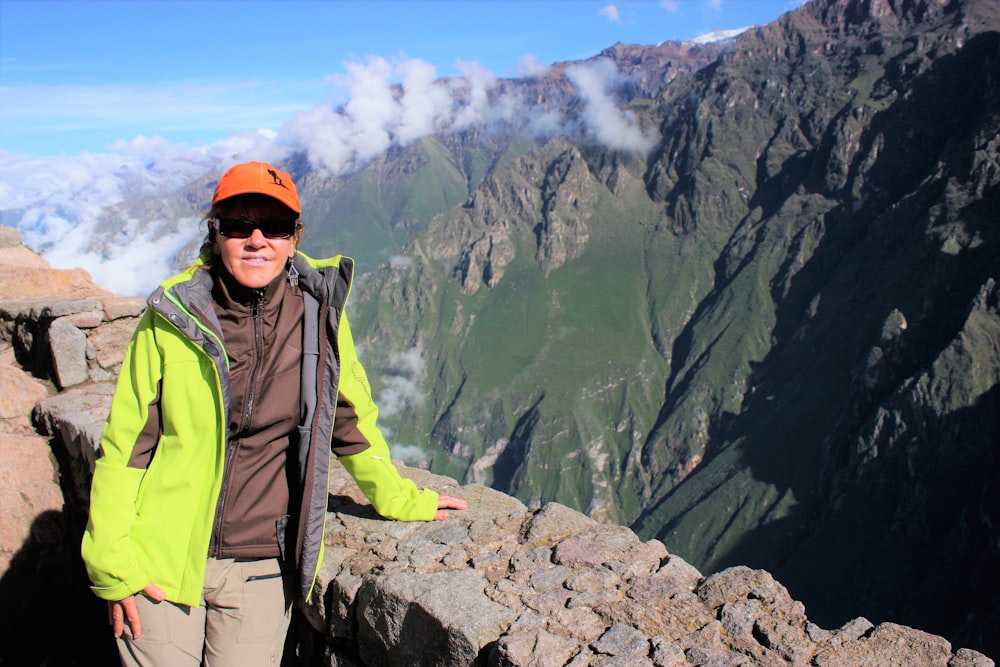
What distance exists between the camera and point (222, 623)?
5.79 meters

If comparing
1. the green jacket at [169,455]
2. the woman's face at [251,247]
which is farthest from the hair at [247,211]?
the green jacket at [169,455]

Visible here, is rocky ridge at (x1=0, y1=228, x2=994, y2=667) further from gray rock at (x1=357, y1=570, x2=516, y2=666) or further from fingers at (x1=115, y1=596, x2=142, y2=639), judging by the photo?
fingers at (x1=115, y1=596, x2=142, y2=639)

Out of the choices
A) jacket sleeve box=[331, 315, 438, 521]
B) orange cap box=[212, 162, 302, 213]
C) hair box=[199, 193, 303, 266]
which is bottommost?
jacket sleeve box=[331, 315, 438, 521]

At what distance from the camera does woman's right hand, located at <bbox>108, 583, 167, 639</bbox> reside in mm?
5367

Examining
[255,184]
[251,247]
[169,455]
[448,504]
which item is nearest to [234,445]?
[169,455]

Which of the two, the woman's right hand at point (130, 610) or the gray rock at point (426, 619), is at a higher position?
the woman's right hand at point (130, 610)

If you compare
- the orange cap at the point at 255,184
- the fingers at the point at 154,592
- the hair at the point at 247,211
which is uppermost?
the orange cap at the point at 255,184

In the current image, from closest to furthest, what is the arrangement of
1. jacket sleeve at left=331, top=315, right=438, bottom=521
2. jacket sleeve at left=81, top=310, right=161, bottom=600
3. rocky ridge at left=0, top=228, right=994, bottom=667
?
jacket sleeve at left=81, top=310, right=161, bottom=600, rocky ridge at left=0, top=228, right=994, bottom=667, jacket sleeve at left=331, top=315, right=438, bottom=521

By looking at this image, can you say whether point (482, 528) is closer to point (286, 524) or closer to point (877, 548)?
point (286, 524)

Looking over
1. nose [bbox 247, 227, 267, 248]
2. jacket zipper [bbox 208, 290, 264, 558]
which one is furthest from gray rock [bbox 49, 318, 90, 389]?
nose [bbox 247, 227, 267, 248]

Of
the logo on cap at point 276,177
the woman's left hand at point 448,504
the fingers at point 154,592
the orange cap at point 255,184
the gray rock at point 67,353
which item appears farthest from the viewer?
the gray rock at point 67,353

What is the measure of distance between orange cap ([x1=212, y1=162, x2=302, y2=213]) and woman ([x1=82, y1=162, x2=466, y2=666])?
2cm

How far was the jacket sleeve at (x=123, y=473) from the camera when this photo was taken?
5.16 m

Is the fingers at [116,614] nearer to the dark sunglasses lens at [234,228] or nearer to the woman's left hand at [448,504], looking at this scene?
the dark sunglasses lens at [234,228]
